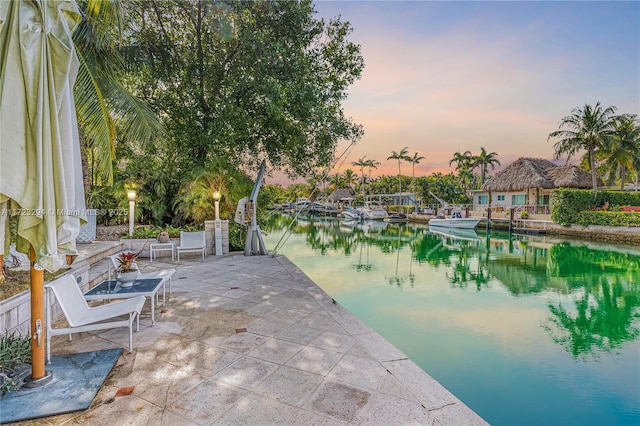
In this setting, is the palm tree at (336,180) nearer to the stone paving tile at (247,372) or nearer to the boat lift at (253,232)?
the boat lift at (253,232)

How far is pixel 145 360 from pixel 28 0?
304 centimetres

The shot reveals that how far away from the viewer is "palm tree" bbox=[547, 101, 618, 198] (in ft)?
70.3

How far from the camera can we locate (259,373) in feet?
9.46

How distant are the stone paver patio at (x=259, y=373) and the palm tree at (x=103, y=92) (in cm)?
279

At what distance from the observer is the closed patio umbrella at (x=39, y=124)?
197 cm

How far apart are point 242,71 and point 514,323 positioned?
902 centimetres

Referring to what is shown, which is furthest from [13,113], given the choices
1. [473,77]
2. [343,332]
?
[473,77]

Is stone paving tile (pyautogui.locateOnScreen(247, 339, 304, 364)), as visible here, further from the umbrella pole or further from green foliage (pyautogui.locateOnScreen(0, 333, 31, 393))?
green foliage (pyautogui.locateOnScreen(0, 333, 31, 393))

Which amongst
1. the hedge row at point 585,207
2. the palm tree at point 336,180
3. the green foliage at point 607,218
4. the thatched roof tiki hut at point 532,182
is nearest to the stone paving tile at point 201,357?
the green foliage at point 607,218

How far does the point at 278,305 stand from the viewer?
193 inches

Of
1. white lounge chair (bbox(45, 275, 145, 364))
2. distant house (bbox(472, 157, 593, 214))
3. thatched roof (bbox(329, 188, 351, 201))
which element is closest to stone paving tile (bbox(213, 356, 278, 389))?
white lounge chair (bbox(45, 275, 145, 364))

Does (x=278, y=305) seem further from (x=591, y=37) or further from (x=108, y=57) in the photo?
(x=591, y=37)

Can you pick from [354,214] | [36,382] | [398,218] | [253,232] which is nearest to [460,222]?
[398,218]

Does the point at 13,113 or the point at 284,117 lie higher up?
the point at 284,117
